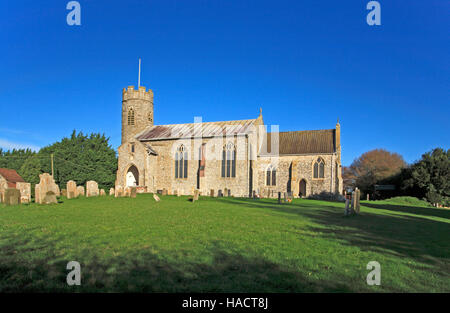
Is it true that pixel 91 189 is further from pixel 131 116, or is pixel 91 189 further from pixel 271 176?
pixel 271 176

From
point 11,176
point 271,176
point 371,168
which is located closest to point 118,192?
point 271,176

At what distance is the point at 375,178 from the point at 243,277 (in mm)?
47440

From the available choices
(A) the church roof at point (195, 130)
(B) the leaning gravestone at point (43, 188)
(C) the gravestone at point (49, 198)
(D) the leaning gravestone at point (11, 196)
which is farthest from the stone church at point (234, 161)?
(D) the leaning gravestone at point (11, 196)

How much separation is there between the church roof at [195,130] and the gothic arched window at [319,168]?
8.64m

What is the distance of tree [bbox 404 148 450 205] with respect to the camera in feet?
102

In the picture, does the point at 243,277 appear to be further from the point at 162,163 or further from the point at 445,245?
the point at 162,163

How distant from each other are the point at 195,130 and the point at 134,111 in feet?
32.1

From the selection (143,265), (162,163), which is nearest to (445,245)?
(143,265)

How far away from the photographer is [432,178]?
106ft

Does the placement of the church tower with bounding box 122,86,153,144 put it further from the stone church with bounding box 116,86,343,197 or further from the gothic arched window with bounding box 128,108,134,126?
the stone church with bounding box 116,86,343,197

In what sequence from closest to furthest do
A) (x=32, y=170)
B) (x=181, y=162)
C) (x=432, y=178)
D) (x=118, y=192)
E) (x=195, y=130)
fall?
1. (x=118, y=192)
2. (x=432, y=178)
3. (x=181, y=162)
4. (x=195, y=130)
5. (x=32, y=170)

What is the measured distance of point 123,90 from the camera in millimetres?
40812

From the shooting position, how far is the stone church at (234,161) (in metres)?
33.1

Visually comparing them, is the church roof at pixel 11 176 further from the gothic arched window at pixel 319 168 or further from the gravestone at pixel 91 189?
the gothic arched window at pixel 319 168
